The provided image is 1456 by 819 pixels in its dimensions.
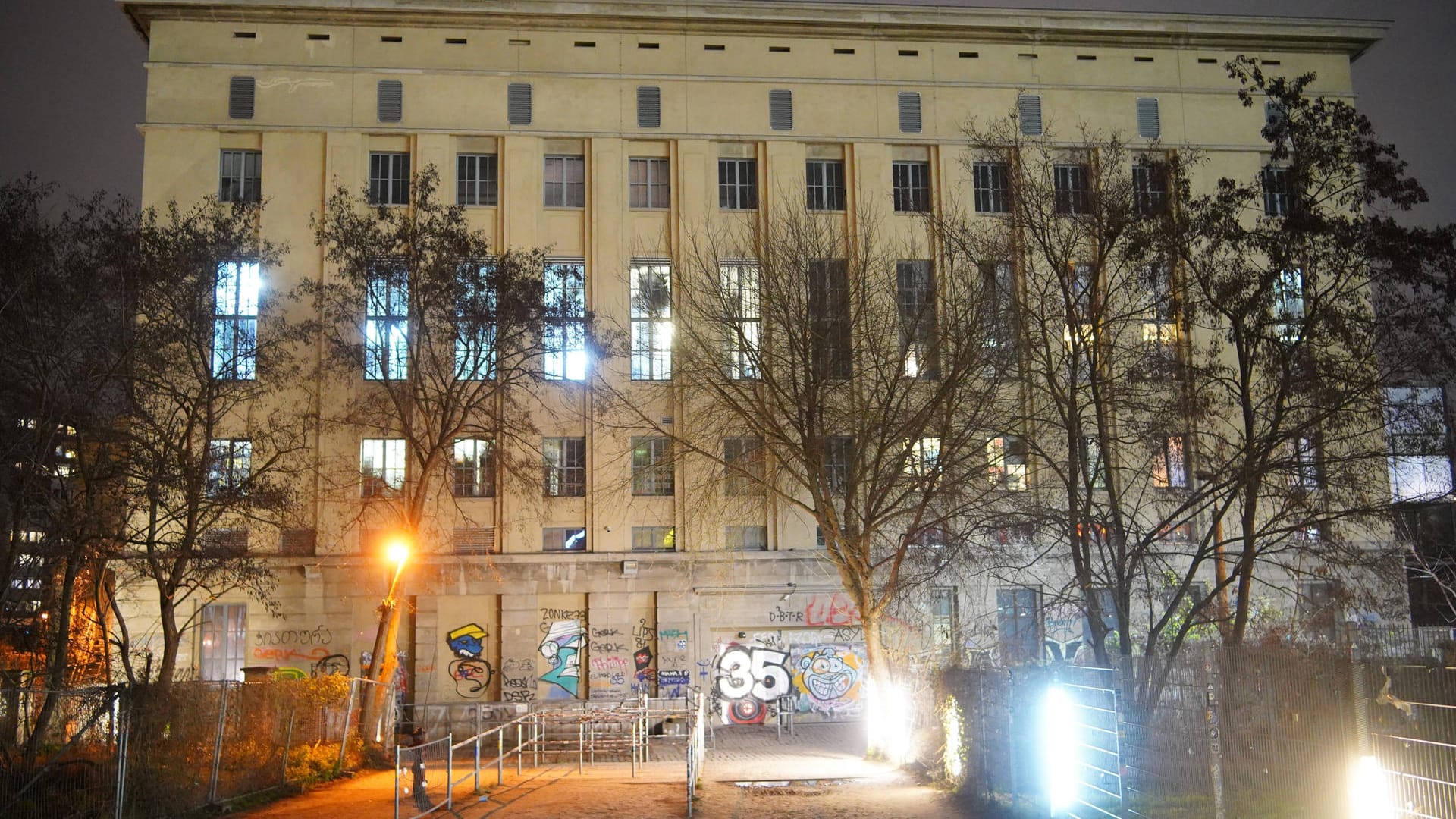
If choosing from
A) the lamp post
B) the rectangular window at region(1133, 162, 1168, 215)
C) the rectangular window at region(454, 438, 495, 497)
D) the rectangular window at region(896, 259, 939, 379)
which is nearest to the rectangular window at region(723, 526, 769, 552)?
the rectangular window at region(454, 438, 495, 497)

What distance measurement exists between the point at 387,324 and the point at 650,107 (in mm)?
13743

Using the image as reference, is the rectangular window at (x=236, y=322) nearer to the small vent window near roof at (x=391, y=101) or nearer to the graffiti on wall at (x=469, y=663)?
the small vent window near roof at (x=391, y=101)

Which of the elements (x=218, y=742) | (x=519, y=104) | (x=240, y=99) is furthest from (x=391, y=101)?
(x=218, y=742)

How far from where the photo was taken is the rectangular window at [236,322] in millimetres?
27781

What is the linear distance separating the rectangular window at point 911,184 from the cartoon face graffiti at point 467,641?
812 inches

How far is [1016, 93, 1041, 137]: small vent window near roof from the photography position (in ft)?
140

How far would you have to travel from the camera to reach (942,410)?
1073 inches

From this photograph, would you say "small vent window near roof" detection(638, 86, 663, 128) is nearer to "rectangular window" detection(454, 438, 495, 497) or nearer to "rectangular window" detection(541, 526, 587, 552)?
"rectangular window" detection(454, 438, 495, 497)

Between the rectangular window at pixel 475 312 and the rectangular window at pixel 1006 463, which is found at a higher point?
the rectangular window at pixel 475 312

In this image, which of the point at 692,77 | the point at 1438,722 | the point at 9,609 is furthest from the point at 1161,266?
the point at 9,609

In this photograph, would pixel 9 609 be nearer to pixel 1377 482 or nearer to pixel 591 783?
pixel 591 783

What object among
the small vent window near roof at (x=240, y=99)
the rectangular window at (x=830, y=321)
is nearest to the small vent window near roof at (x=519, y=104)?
the small vent window near roof at (x=240, y=99)

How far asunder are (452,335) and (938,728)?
57.8 feet

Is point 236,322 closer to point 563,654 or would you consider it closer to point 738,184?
point 563,654
